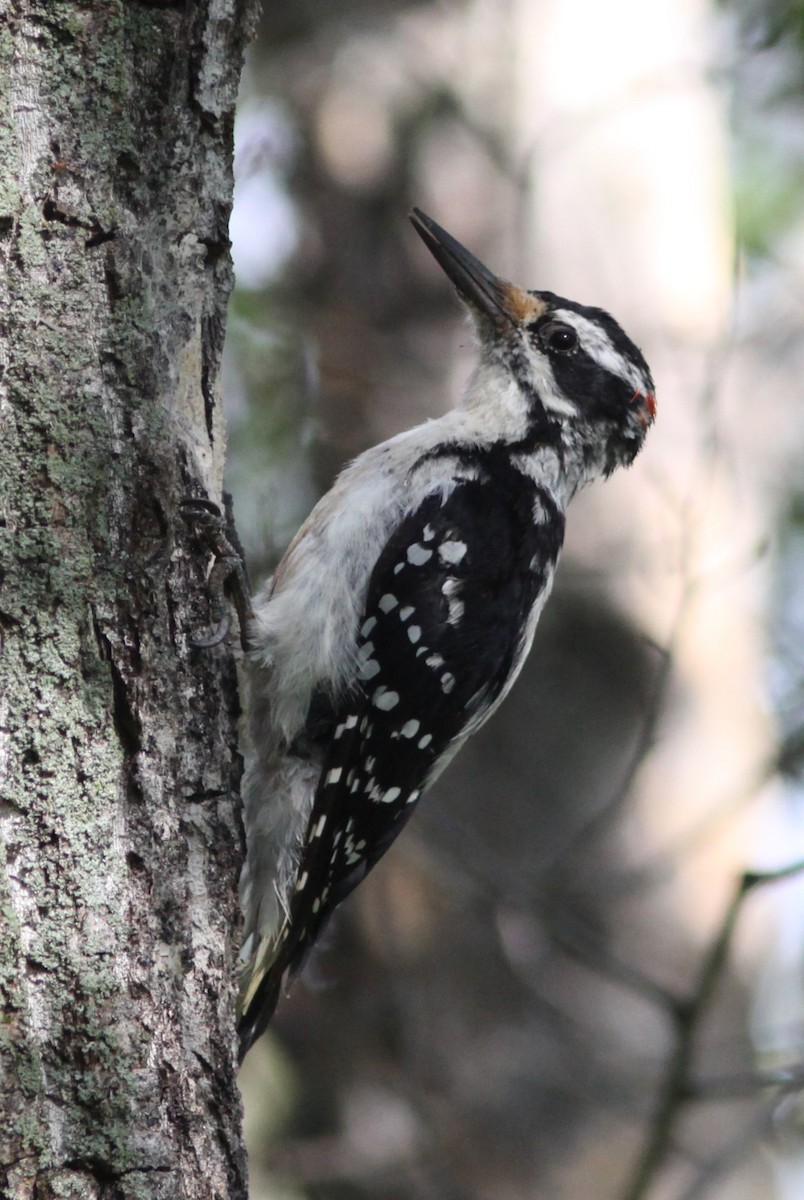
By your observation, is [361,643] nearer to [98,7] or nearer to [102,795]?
[102,795]

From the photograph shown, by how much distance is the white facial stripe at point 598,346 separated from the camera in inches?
164

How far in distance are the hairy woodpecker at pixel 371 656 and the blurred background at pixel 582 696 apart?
1.01m

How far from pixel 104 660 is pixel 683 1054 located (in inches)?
93.9

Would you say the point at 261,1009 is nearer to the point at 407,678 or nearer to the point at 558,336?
the point at 407,678

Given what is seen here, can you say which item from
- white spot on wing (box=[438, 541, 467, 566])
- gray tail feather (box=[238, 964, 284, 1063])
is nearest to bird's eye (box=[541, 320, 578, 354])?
white spot on wing (box=[438, 541, 467, 566])

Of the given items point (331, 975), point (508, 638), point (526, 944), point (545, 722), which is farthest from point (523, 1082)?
point (508, 638)

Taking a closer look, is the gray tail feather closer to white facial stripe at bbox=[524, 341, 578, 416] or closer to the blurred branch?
the blurred branch

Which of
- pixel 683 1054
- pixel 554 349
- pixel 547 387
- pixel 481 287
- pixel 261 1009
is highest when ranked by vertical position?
pixel 481 287

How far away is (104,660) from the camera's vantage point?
7.39ft

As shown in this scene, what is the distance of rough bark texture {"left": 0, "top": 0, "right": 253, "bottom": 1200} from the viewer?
2049 mm

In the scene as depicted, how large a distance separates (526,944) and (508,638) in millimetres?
2219

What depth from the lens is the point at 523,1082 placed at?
5.25 metres

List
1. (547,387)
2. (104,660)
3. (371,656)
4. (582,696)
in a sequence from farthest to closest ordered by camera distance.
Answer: (582,696) → (547,387) → (371,656) → (104,660)

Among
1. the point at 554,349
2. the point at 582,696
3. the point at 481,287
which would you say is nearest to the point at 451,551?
the point at 554,349
